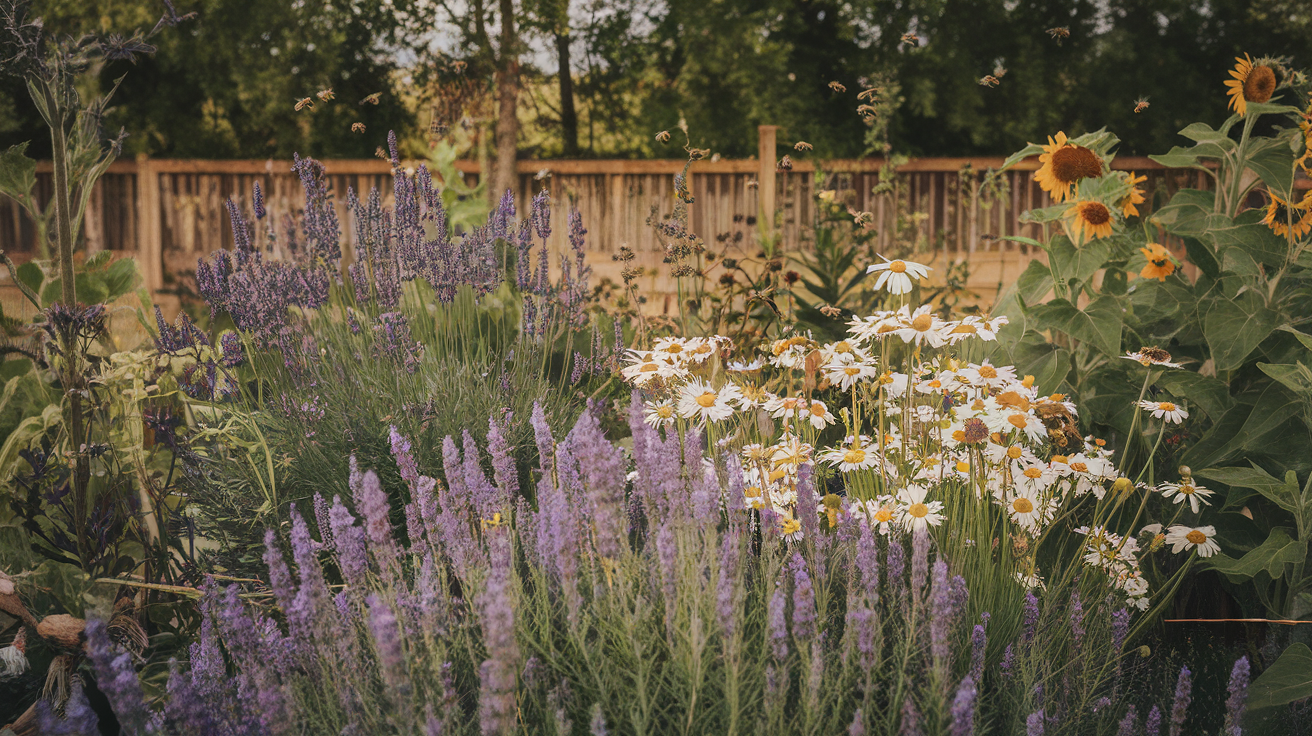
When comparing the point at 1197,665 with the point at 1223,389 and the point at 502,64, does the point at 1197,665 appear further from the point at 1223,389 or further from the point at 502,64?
the point at 502,64

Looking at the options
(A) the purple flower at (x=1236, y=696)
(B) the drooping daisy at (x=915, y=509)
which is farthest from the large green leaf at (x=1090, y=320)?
(A) the purple flower at (x=1236, y=696)

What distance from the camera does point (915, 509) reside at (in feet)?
6.23

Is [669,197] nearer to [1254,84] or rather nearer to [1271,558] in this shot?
[1254,84]

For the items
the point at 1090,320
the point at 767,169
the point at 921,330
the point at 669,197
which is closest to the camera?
the point at 921,330

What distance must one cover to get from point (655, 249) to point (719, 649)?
8023mm

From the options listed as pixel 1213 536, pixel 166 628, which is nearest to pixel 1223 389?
pixel 1213 536

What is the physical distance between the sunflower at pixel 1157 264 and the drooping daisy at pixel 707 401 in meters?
1.32

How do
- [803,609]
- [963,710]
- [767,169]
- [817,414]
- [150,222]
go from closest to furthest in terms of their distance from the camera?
1. [963,710]
2. [803,609]
3. [817,414]
4. [767,169]
5. [150,222]

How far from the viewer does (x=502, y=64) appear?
962cm

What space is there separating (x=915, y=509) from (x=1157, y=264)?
4.28 feet

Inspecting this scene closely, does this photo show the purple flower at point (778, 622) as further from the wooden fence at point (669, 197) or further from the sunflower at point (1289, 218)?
the wooden fence at point (669, 197)

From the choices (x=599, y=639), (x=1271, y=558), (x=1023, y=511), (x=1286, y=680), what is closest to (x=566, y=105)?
(x=1023, y=511)

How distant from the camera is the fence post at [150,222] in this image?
1012 cm

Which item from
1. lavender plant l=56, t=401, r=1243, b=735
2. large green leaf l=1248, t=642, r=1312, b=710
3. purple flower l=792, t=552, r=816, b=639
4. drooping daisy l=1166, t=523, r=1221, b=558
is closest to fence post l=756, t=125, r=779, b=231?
drooping daisy l=1166, t=523, r=1221, b=558
